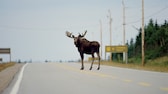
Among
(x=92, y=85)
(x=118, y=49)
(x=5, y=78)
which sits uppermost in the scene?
(x=118, y=49)

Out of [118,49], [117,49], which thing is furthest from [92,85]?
[117,49]

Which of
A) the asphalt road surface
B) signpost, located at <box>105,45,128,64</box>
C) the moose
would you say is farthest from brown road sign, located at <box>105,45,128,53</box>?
the asphalt road surface

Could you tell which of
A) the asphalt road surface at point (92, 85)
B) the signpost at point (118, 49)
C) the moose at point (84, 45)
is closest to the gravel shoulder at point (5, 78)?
the asphalt road surface at point (92, 85)

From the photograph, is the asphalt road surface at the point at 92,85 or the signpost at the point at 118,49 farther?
the signpost at the point at 118,49

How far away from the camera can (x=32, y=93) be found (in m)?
11.9

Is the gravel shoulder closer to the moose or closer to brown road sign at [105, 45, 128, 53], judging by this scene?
the moose

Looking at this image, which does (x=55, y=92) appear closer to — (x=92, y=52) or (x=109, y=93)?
(x=109, y=93)

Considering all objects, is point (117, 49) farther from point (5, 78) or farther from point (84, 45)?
point (5, 78)

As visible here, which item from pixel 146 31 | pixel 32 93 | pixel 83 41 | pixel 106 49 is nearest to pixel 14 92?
pixel 32 93

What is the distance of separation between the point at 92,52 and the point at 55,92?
47.5 feet

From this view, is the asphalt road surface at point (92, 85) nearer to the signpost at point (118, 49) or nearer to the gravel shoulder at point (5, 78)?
the gravel shoulder at point (5, 78)

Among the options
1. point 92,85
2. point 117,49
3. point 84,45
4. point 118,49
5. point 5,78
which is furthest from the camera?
point 117,49

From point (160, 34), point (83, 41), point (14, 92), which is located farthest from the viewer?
point (160, 34)

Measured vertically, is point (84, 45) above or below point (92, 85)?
above
